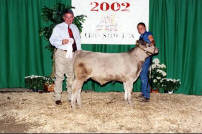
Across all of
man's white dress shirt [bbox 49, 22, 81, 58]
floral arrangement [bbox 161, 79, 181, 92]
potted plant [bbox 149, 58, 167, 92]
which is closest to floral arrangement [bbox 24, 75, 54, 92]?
man's white dress shirt [bbox 49, 22, 81, 58]

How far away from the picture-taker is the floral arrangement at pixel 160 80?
23.9ft

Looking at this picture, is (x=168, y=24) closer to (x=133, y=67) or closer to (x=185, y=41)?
(x=185, y=41)

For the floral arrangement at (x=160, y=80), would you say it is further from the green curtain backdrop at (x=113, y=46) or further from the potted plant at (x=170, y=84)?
the green curtain backdrop at (x=113, y=46)

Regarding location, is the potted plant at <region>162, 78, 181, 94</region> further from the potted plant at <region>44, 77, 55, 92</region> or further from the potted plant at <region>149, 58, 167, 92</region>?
the potted plant at <region>44, 77, 55, 92</region>

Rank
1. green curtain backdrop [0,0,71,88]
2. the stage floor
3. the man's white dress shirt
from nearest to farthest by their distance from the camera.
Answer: the stage floor
the man's white dress shirt
green curtain backdrop [0,0,71,88]

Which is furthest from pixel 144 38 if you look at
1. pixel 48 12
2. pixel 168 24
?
pixel 48 12

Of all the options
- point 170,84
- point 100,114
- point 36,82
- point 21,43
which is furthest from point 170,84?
point 21,43

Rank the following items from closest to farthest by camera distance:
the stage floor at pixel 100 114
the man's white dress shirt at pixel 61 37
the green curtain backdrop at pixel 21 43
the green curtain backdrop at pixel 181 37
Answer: the stage floor at pixel 100 114
the man's white dress shirt at pixel 61 37
the green curtain backdrop at pixel 181 37
the green curtain backdrop at pixel 21 43

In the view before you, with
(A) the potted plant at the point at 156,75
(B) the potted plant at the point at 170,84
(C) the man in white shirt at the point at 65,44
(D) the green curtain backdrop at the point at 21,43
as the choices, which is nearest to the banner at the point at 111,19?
(D) the green curtain backdrop at the point at 21,43

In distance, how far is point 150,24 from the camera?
7.43 meters

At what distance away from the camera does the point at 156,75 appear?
7395 mm

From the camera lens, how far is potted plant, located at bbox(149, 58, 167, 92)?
7.30 m

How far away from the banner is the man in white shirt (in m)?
1.82

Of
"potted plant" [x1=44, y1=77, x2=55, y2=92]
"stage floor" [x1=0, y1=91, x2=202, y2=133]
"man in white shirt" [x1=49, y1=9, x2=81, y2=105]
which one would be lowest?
"stage floor" [x1=0, y1=91, x2=202, y2=133]
